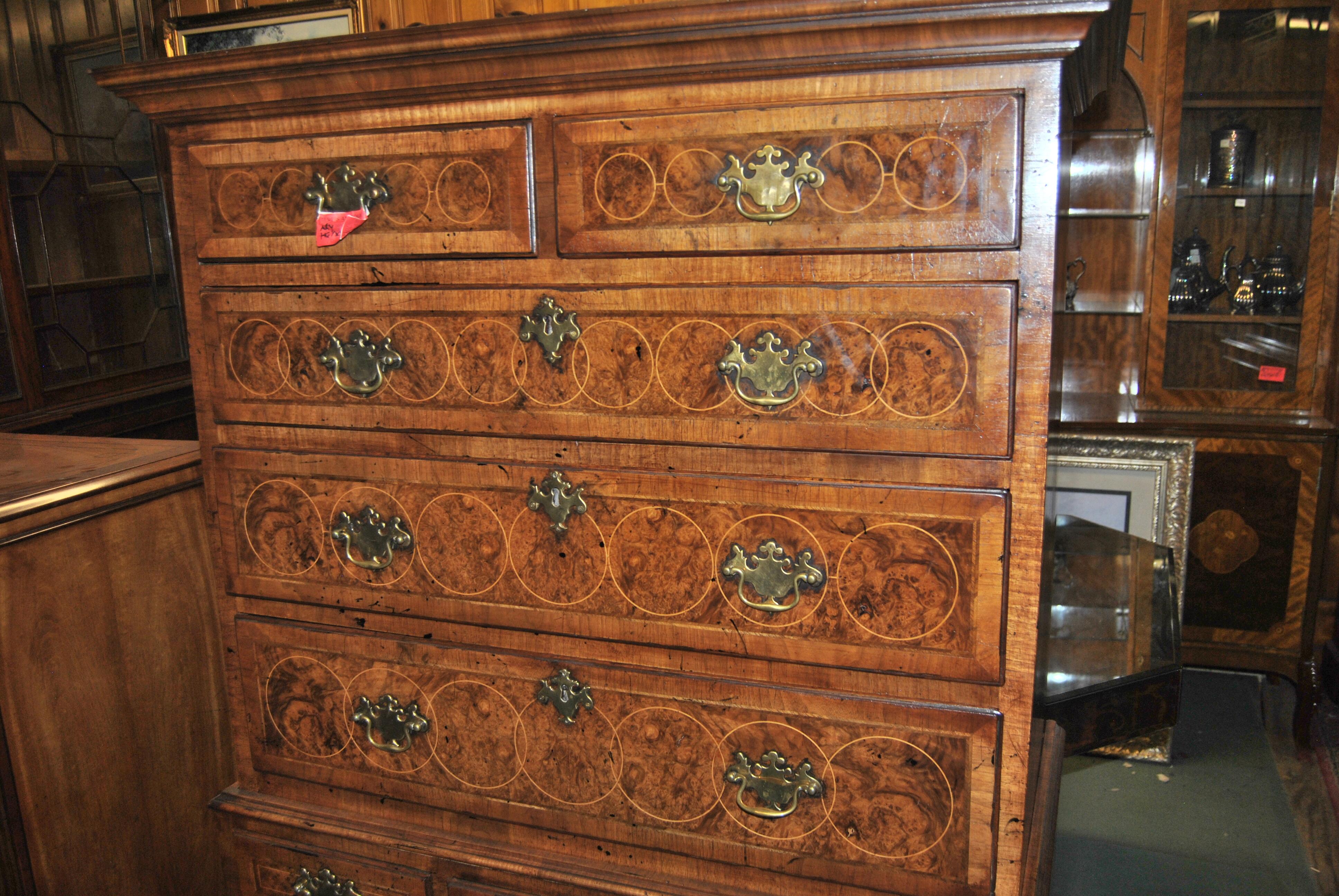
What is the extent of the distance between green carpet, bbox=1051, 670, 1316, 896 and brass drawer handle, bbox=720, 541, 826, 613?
138 centimetres

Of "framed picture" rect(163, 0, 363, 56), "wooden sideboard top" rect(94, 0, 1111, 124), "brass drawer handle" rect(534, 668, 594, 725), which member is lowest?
"brass drawer handle" rect(534, 668, 594, 725)

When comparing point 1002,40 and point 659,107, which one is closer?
point 1002,40

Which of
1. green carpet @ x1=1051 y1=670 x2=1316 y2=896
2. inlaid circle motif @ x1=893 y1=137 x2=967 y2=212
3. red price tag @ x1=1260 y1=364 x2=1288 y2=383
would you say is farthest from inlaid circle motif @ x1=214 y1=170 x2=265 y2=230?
red price tag @ x1=1260 y1=364 x2=1288 y2=383

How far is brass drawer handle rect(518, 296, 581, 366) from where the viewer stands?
4.10 ft

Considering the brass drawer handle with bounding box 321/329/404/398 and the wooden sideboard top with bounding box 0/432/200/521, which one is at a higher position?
the brass drawer handle with bounding box 321/329/404/398

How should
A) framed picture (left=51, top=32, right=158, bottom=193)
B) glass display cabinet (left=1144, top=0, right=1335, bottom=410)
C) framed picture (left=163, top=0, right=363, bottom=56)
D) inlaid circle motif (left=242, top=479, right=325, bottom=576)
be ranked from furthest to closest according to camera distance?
framed picture (left=51, top=32, right=158, bottom=193) → glass display cabinet (left=1144, top=0, right=1335, bottom=410) → framed picture (left=163, top=0, right=363, bottom=56) → inlaid circle motif (left=242, top=479, right=325, bottom=576)

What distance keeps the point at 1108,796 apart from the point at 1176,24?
2.36 meters

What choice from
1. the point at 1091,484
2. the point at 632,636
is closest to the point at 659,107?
the point at 632,636

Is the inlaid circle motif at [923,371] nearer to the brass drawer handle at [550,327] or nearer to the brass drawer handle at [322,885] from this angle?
the brass drawer handle at [550,327]

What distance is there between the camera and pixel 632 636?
1305 mm

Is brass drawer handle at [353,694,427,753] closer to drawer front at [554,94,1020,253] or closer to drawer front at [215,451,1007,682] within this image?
drawer front at [215,451,1007,682]

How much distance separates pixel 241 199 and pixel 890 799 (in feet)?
4.09

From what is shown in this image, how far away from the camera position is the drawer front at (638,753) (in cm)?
Answer: 121

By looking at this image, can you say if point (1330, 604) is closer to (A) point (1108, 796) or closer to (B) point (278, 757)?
(A) point (1108, 796)
